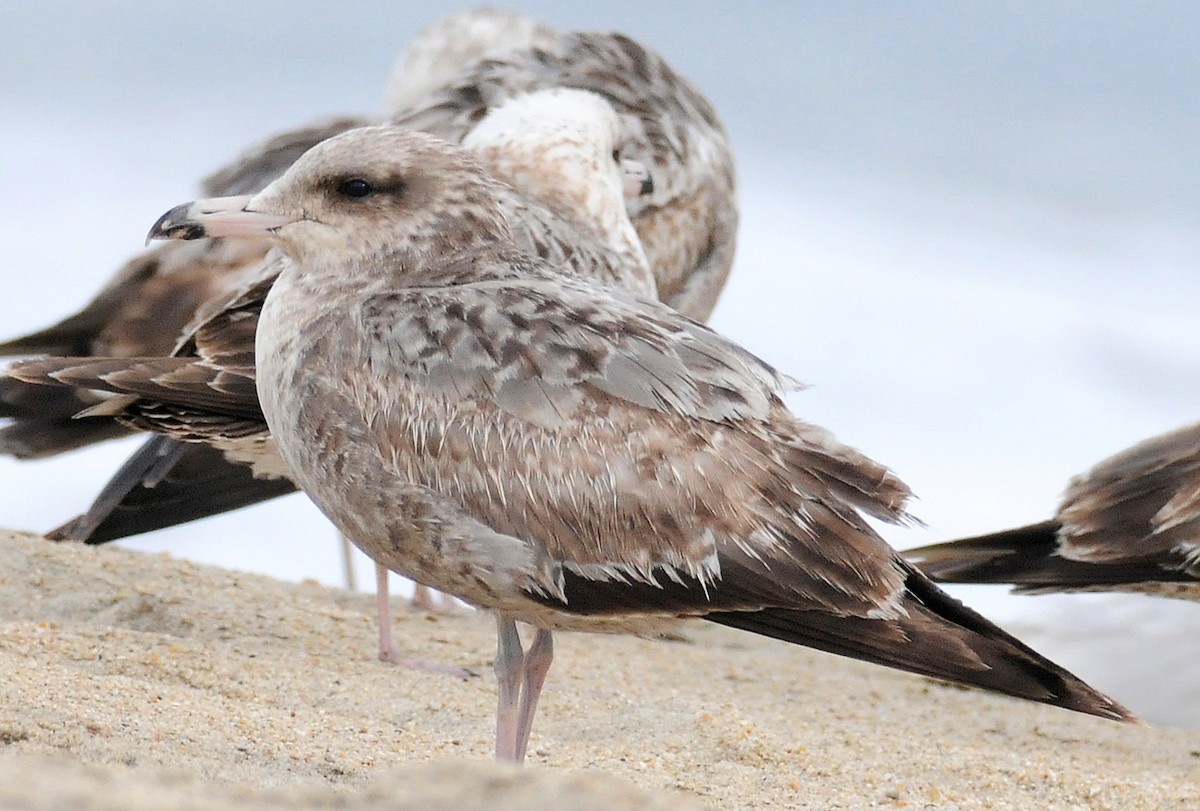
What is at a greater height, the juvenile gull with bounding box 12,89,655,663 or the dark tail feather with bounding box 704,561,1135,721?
the juvenile gull with bounding box 12,89,655,663

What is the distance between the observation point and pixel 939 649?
4230 mm

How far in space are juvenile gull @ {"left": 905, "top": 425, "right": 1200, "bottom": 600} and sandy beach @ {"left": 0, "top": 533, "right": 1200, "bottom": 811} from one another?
57 cm

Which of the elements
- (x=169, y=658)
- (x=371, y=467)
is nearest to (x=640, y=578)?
(x=371, y=467)

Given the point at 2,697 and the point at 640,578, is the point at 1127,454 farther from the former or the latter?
the point at 2,697

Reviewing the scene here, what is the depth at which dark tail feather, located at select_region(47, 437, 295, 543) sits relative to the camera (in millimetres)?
6688

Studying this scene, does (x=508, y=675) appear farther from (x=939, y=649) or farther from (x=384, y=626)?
(x=384, y=626)

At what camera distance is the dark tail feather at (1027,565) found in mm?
6414

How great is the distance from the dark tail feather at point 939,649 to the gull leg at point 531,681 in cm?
69

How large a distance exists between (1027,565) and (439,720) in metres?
2.35

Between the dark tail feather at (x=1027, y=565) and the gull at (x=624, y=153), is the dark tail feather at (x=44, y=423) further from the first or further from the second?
the dark tail feather at (x=1027, y=565)

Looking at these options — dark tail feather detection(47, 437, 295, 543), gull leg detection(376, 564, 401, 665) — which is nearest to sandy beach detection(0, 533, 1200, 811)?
gull leg detection(376, 564, 401, 665)

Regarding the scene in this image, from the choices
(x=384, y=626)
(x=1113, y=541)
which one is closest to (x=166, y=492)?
(x=384, y=626)

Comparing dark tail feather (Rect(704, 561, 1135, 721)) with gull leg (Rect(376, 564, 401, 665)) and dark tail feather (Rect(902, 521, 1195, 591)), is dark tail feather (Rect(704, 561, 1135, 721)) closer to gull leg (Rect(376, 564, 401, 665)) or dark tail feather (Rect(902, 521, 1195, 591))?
dark tail feather (Rect(902, 521, 1195, 591))

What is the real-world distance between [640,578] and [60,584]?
3052 millimetres
